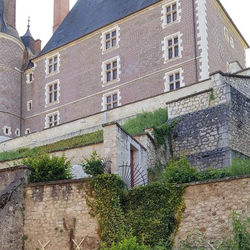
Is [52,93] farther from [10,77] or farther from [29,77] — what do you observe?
[10,77]

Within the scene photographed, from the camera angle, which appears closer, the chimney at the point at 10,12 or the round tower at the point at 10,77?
the round tower at the point at 10,77

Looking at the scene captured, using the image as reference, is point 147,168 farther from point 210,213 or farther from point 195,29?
point 195,29

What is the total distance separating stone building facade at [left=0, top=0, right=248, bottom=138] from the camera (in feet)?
81.9

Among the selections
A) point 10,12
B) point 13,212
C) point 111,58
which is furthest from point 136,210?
point 10,12

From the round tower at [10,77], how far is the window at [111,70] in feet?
22.8

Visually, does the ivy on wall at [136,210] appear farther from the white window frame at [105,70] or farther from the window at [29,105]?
the window at [29,105]

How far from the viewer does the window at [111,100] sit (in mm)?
26938

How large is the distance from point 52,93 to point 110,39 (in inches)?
194

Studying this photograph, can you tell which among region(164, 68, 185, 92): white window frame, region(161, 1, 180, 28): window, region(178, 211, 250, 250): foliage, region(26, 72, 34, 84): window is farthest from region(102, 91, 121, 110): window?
region(178, 211, 250, 250): foliage

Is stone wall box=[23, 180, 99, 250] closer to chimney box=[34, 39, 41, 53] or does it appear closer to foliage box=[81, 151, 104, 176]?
foliage box=[81, 151, 104, 176]

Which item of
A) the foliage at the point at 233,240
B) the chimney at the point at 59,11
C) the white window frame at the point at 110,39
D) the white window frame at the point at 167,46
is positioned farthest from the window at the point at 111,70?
the foliage at the point at 233,240

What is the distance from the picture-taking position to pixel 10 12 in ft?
114

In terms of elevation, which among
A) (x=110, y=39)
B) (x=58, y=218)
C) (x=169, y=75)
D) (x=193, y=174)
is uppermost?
(x=110, y=39)

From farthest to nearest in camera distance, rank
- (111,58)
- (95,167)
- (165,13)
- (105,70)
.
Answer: (105,70)
(111,58)
(165,13)
(95,167)
